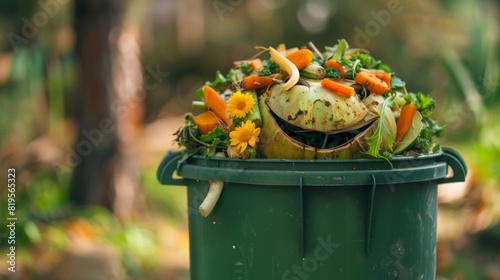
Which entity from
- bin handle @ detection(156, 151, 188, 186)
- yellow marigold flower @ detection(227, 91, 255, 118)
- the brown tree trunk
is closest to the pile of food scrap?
yellow marigold flower @ detection(227, 91, 255, 118)

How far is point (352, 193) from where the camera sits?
2568 millimetres

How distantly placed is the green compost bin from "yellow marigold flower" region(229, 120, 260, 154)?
7 centimetres

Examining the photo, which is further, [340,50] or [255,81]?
[340,50]

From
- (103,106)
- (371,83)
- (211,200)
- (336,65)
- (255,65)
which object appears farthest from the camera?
(103,106)

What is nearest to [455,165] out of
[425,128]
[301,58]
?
[425,128]

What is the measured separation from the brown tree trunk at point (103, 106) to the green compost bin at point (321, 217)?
378 centimetres

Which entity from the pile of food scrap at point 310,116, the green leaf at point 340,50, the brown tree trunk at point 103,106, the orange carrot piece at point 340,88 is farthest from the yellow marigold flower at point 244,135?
the brown tree trunk at point 103,106

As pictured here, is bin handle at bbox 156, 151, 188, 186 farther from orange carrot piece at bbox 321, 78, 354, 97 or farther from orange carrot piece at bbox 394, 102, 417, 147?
orange carrot piece at bbox 394, 102, 417, 147

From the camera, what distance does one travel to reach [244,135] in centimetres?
265

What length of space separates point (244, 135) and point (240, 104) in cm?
15

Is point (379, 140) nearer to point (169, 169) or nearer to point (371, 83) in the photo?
point (371, 83)

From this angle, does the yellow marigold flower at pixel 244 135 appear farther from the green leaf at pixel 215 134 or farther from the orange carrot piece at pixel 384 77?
the orange carrot piece at pixel 384 77

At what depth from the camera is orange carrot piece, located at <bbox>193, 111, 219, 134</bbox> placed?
9.45 ft

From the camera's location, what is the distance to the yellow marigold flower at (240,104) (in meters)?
2.70
